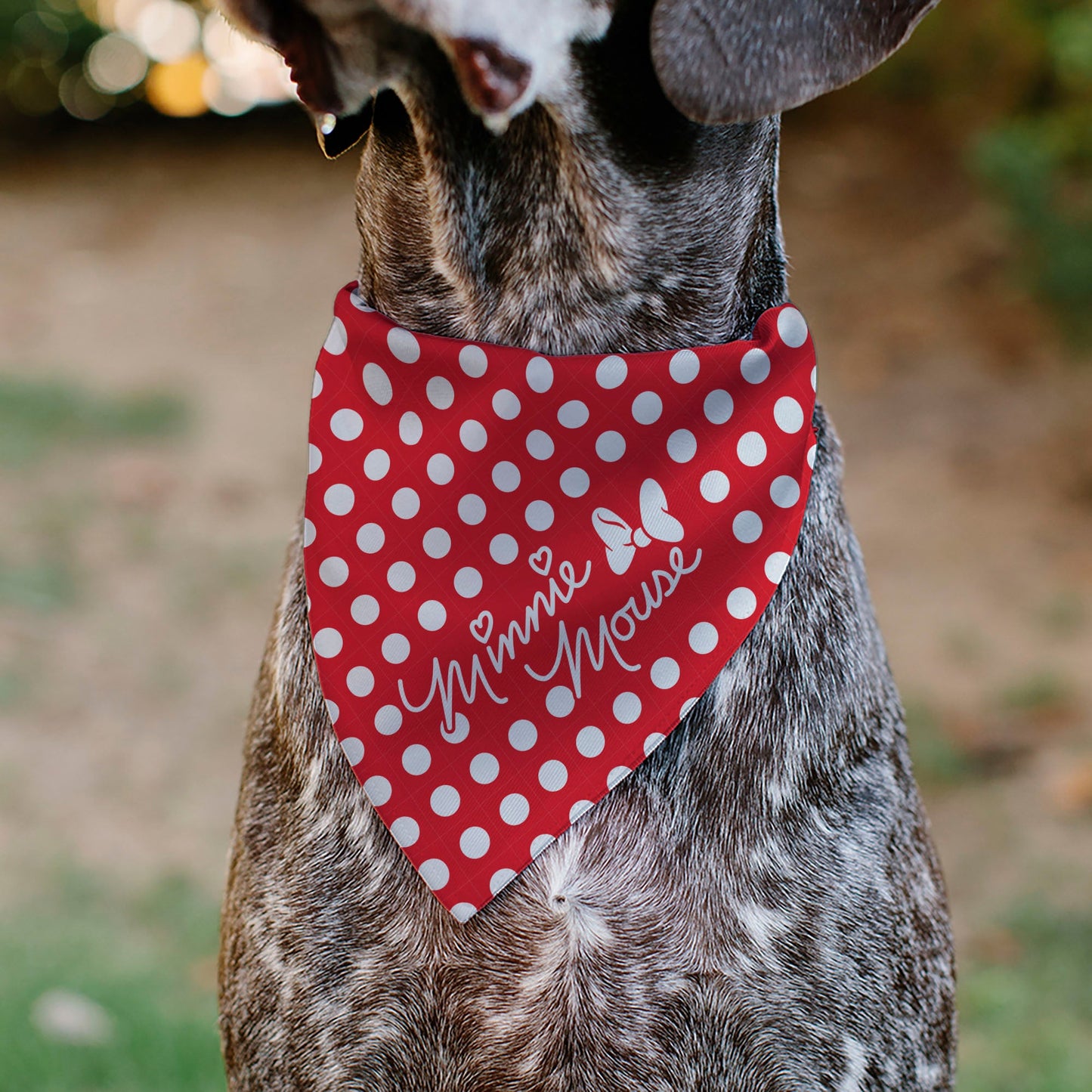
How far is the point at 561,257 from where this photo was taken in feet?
6.42

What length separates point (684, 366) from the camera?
6.59 ft

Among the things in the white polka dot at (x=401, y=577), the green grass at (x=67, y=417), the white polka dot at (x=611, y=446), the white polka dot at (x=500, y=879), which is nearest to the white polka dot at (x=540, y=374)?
the white polka dot at (x=611, y=446)

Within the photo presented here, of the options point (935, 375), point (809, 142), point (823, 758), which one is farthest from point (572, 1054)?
point (809, 142)

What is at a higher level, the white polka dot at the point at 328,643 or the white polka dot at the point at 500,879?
the white polka dot at the point at 328,643

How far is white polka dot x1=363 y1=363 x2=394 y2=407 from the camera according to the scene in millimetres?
2102

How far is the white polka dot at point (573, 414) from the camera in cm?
202

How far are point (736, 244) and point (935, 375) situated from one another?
6.03m

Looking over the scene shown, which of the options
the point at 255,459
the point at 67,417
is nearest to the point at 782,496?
the point at 255,459

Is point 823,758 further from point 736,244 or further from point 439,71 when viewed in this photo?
point 439,71

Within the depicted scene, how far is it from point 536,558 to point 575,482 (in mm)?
125

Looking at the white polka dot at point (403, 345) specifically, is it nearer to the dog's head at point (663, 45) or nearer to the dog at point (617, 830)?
the dog at point (617, 830)

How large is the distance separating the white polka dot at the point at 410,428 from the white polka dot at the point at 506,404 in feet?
0.44

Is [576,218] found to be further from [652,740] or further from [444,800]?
[444,800]

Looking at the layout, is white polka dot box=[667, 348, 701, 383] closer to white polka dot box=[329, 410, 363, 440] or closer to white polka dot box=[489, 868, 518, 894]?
white polka dot box=[329, 410, 363, 440]
